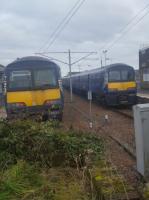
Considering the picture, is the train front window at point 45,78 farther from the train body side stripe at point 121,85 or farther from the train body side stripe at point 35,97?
the train body side stripe at point 121,85

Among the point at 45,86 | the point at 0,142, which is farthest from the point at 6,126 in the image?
the point at 45,86

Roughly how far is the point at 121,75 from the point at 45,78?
29.7 ft

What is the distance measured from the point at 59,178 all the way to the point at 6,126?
1.84 metres

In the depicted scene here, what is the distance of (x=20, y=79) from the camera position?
16781mm

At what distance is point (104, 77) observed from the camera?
24594 mm

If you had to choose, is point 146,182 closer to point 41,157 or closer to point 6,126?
point 41,157

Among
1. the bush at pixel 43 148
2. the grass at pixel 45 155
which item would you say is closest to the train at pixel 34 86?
the grass at pixel 45 155

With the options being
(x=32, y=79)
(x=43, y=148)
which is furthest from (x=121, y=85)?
(x=43, y=148)

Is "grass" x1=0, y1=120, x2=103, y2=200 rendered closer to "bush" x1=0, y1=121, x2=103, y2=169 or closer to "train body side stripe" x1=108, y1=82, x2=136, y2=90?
"bush" x1=0, y1=121, x2=103, y2=169

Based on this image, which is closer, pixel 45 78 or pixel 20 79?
pixel 45 78

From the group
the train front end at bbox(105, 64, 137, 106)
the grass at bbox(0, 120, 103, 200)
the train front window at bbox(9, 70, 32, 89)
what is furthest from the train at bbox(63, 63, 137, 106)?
the grass at bbox(0, 120, 103, 200)

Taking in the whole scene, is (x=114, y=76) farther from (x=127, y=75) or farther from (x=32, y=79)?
(x=32, y=79)

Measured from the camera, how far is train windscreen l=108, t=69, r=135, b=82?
81.0 ft

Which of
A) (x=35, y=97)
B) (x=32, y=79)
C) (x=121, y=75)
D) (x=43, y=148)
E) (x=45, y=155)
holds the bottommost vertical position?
(x=45, y=155)
